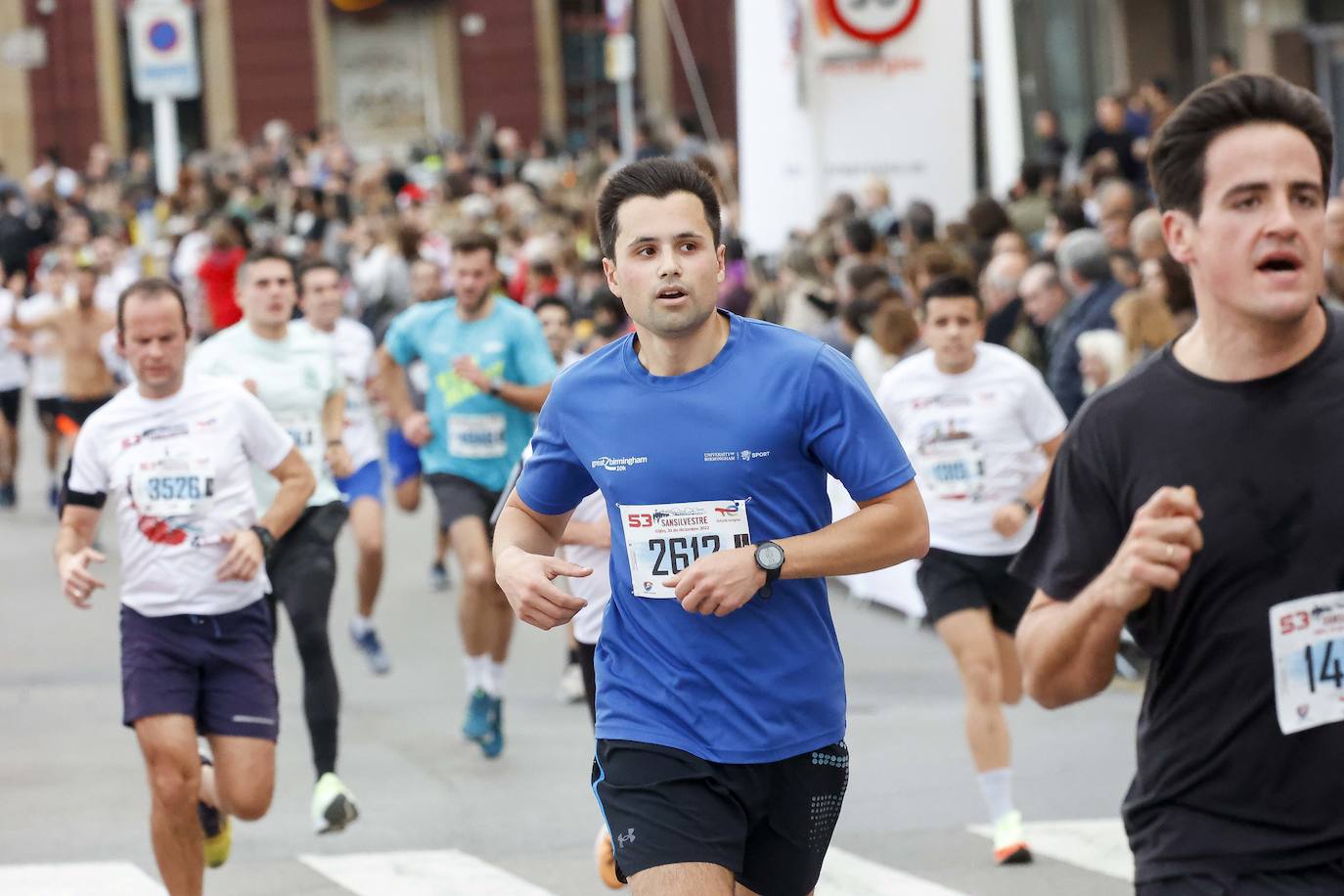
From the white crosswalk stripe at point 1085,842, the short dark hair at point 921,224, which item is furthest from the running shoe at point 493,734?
the short dark hair at point 921,224

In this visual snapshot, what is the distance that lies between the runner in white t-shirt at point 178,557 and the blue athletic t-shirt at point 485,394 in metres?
3.29

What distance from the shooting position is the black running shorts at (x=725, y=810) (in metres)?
4.29

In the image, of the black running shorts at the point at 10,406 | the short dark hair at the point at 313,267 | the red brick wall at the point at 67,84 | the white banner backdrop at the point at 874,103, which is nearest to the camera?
the short dark hair at the point at 313,267

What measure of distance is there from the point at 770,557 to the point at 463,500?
5.82 meters

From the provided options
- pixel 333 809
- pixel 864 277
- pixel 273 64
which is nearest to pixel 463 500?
pixel 333 809

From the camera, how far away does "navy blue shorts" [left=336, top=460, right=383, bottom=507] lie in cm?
1116

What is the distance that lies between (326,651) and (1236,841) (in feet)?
17.1

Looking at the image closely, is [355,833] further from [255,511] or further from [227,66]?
[227,66]

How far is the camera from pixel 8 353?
18.7 meters

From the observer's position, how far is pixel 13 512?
18750 mm

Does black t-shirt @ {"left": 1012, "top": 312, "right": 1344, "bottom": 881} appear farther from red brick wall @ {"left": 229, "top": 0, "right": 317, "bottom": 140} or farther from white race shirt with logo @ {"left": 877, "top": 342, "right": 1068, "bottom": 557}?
red brick wall @ {"left": 229, "top": 0, "right": 317, "bottom": 140}

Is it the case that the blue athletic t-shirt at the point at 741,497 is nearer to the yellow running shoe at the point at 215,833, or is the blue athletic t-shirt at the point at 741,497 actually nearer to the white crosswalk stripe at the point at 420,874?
the white crosswalk stripe at the point at 420,874

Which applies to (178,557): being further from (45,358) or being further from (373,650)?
(45,358)

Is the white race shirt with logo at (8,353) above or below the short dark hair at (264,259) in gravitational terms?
below
